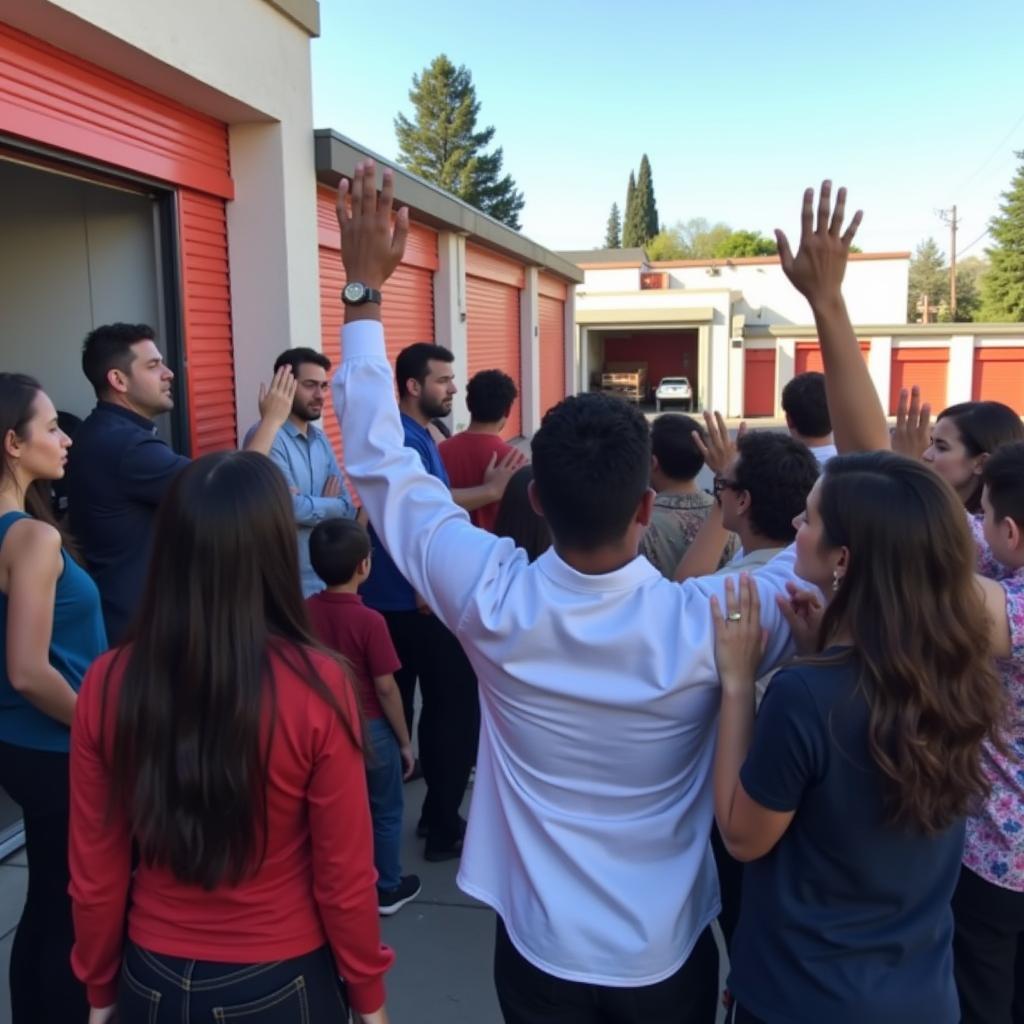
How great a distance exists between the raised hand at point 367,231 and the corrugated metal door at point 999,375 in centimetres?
3551

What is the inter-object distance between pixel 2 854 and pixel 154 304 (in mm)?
3211

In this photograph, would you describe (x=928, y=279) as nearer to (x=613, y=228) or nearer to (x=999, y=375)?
(x=613, y=228)

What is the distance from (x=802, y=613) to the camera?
5.48ft

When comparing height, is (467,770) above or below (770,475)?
below

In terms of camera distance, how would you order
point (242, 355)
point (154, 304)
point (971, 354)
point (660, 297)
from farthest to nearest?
point (660, 297) < point (971, 354) < point (242, 355) < point (154, 304)

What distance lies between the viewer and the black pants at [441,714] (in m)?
3.90

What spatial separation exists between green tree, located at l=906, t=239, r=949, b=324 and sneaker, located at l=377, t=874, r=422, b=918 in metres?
82.2

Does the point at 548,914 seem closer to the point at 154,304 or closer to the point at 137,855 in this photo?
the point at 137,855

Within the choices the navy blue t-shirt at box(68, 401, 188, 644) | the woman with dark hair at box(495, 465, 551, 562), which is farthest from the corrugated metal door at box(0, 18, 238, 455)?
the woman with dark hair at box(495, 465, 551, 562)

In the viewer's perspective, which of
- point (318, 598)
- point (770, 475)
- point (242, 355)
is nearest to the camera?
point (770, 475)

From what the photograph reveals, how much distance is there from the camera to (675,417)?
353cm

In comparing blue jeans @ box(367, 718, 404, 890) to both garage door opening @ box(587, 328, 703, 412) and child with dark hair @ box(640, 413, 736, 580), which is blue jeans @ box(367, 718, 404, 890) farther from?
garage door opening @ box(587, 328, 703, 412)

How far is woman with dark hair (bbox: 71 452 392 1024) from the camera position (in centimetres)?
157

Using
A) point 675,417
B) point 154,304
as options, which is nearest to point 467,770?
point 675,417
